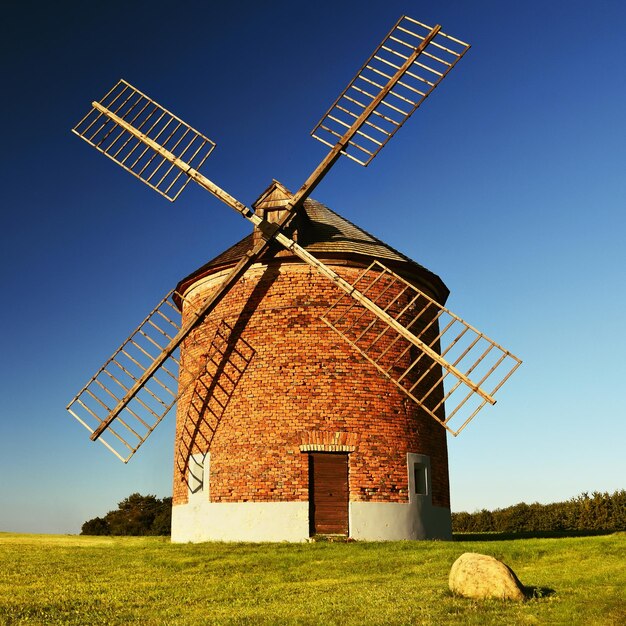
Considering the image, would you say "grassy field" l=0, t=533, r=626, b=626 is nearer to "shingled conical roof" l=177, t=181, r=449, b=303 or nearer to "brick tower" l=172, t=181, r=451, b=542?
"brick tower" l=172, t=181, r=451, b=542

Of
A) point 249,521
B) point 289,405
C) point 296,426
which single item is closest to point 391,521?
point 296,426

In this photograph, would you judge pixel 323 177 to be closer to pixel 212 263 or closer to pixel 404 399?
pixel 212 263

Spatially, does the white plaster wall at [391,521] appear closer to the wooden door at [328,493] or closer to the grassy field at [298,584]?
the wooden door at [328,493]

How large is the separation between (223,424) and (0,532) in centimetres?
1181

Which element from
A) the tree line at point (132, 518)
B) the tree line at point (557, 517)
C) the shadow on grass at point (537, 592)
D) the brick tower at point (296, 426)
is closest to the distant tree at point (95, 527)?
the tree line at point (132, 518)

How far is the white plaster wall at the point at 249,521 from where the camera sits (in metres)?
14.5

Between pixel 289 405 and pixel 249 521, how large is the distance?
2534mm

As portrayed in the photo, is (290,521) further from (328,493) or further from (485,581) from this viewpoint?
(485,581)

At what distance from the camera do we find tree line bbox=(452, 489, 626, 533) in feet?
85.4

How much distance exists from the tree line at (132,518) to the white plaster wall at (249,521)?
693 inches

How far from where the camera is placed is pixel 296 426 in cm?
A: 1495

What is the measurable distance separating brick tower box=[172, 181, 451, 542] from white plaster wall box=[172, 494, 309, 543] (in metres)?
0.02

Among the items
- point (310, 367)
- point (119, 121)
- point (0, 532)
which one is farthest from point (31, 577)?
point (0, 532)

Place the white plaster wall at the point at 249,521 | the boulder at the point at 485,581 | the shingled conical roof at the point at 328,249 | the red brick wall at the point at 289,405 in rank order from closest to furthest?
the boulder at the point at 485,581 → the white plaster wall at the point at 249,521 → the red brick wall at the point at 289,405 → the shingled conical roof at the point at 328,249
